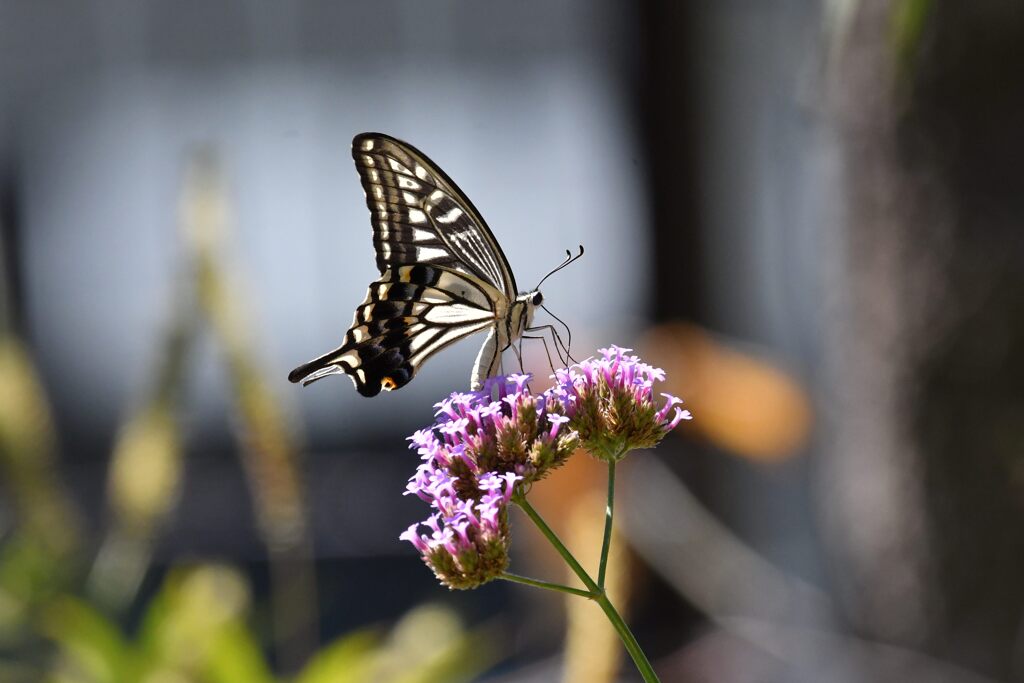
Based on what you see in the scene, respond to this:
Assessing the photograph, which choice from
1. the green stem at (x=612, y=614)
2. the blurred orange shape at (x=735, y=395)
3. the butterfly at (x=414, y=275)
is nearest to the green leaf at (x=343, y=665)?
the blurred orange shape at (x=735, y=395)

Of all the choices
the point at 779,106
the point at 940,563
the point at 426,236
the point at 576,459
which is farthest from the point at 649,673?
the point at 779,106

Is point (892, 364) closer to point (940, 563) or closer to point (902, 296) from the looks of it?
point (902, 296)

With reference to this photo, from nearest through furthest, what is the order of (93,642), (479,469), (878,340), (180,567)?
(479,469) < (93,642) < (878,340) < (180,567)

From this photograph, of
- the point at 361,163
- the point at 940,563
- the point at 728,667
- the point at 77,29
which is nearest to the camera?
the point at 361,163

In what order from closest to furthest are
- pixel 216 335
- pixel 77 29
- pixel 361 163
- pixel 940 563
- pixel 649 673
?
pixel 649 673, pixel 361 163, pixel 216 335, pixel 940 563, pixel 77 29

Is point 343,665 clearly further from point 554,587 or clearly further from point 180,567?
point 554,587

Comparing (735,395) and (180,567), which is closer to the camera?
(180,567)

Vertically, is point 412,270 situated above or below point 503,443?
above

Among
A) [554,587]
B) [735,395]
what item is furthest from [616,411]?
[735,395]
